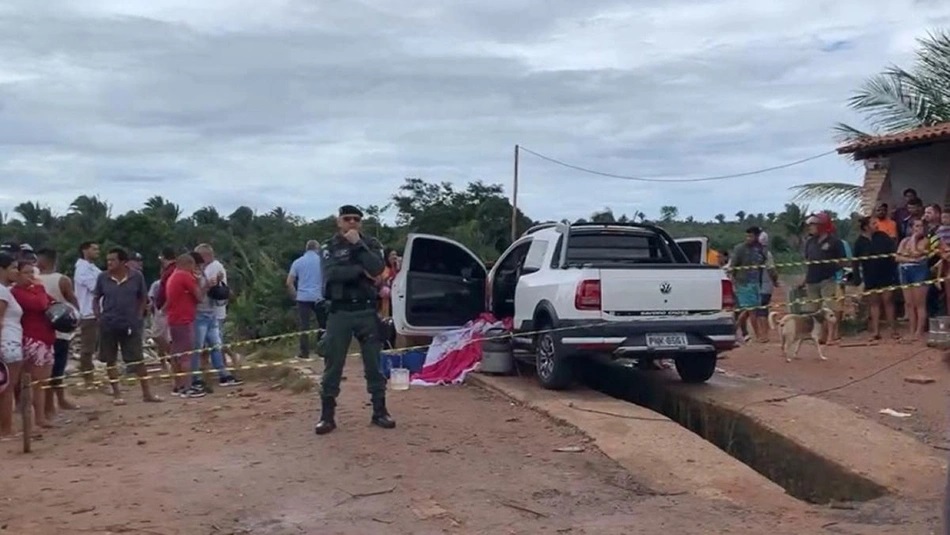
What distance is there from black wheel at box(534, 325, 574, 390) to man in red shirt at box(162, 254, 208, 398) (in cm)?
380

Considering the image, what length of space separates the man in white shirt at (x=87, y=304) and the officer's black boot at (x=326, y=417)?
4.10m

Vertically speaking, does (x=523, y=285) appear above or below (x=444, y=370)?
above

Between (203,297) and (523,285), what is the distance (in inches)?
143

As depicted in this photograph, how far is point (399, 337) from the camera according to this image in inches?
518

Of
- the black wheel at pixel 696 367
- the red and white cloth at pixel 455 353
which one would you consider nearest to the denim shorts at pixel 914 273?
the black wheel at pixel 696 367

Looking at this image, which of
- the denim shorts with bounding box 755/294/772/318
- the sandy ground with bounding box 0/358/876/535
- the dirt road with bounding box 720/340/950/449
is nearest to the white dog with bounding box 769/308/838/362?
the dirt road with bounding box 720/340/950/449

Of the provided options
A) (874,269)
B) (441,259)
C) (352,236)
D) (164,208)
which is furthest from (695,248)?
(164,208)

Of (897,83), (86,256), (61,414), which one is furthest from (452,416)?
(897,83)

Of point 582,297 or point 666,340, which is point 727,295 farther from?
point 582,297

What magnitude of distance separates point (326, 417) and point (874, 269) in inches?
333

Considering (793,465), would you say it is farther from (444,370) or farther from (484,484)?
(444,370)

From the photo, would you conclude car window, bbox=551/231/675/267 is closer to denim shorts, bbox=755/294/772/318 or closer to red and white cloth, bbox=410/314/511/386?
red and white cloth, bbox=410/314/511/386

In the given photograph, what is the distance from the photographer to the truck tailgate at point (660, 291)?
10.5 m

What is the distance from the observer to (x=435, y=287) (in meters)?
12.7
